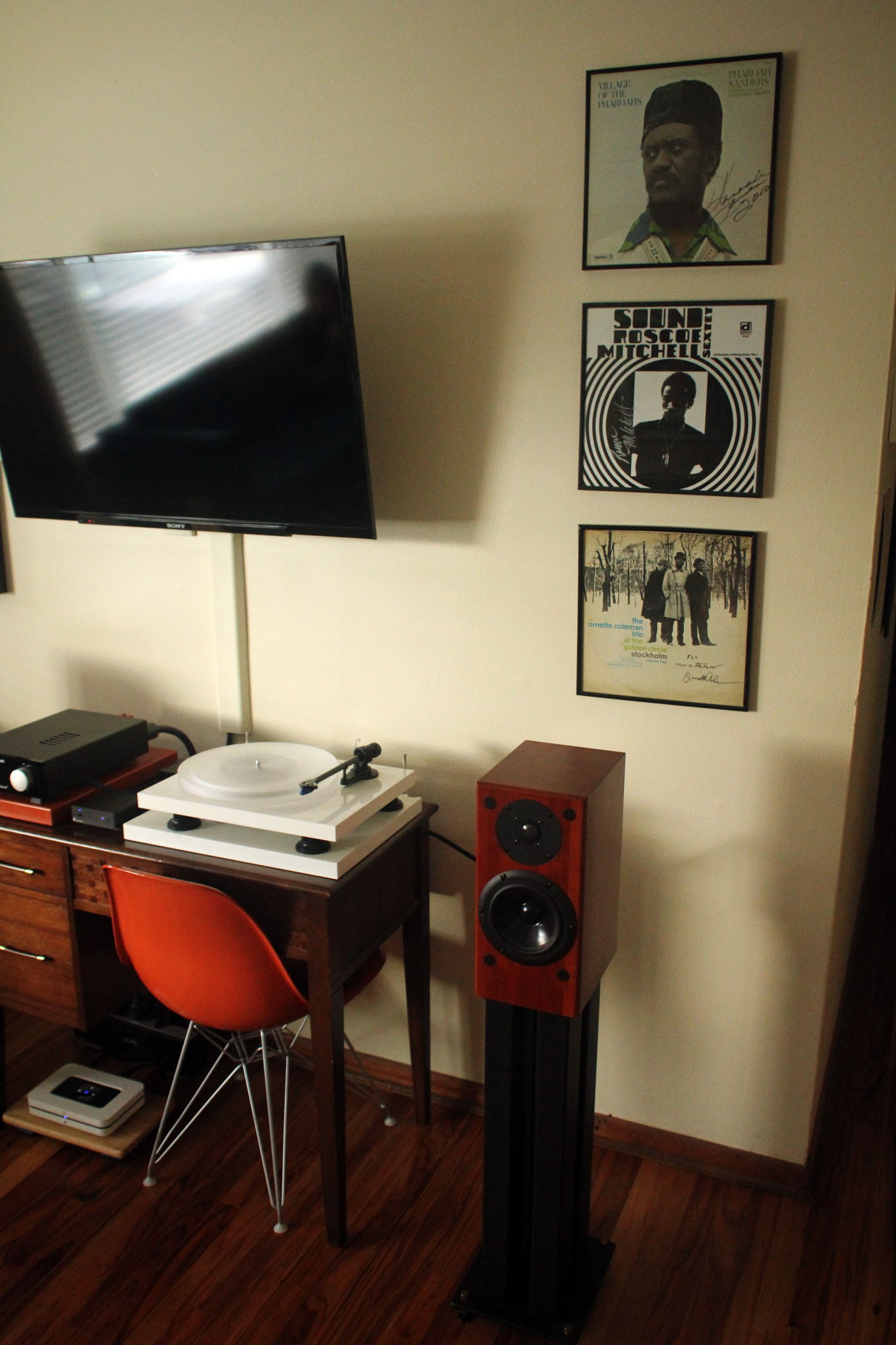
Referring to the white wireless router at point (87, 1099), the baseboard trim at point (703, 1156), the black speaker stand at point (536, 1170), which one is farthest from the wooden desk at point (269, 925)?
the baseboard trim at point (703, 1156)

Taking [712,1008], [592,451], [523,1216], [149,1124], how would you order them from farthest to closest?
[149,1124] < [712,1008] < [592,451] < [523,1216]

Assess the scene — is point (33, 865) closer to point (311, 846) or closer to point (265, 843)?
point (265, 843)

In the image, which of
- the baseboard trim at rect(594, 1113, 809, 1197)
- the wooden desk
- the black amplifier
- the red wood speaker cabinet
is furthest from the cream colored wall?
the red wood speaker cabinet

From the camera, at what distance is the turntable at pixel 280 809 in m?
2.04

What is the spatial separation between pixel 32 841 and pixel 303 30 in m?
1.80

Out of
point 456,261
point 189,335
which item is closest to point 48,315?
point 189,335

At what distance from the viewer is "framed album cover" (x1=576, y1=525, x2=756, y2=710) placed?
2113 millimetres

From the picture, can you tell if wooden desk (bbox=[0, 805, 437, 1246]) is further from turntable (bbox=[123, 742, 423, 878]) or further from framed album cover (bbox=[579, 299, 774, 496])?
framed album cover (bbox=[579, 299, 774, 496])

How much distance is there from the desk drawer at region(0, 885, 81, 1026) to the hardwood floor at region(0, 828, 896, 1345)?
0.37 meters

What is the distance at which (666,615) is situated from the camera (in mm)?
2176

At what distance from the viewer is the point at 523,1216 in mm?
1988

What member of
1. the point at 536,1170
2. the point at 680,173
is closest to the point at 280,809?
the point at 536,1170

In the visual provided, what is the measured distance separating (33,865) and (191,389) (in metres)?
1.08

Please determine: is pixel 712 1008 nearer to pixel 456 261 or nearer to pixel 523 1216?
pixel 523 1216
